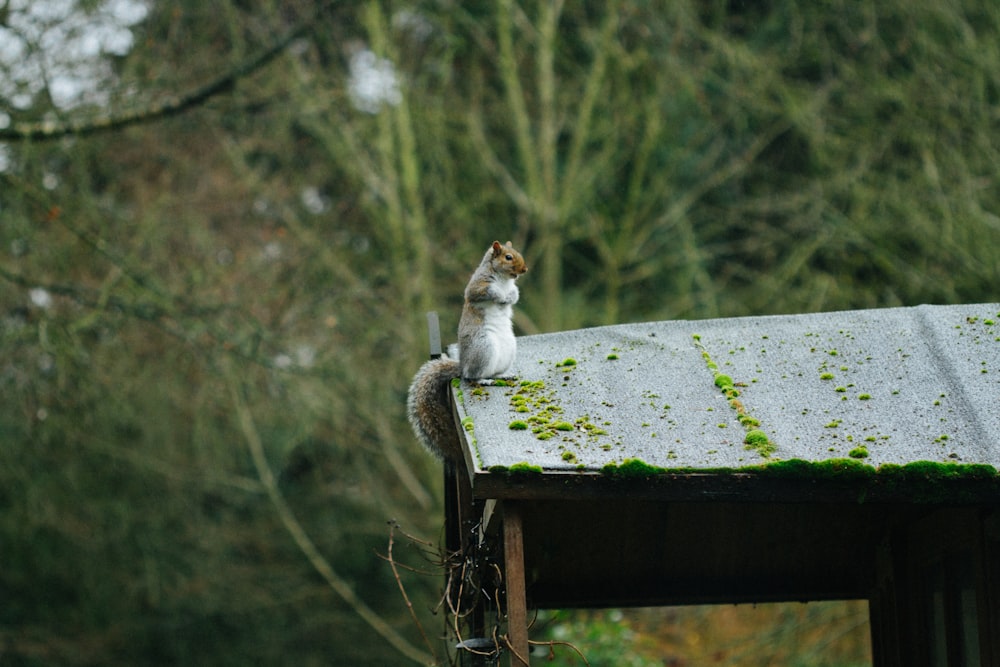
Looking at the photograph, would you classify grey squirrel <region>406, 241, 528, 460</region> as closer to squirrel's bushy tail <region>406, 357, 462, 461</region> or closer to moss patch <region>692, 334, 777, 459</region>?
squirrel's bushy tail <region>406, 357, 462, 461</region>

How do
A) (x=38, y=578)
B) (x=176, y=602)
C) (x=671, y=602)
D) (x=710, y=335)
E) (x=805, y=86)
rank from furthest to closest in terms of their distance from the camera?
1. (x=38, y=578)
2. (x=176, y=602)
3. (x=805, y=86)
4. (x=671, y=602)
5. (x=710, y=335)

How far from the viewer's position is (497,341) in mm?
4227

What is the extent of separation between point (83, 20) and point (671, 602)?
15.8 ft

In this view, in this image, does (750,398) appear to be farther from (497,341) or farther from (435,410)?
(435,410)

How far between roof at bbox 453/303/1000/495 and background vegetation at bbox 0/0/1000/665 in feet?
13.9

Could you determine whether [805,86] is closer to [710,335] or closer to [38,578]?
[710,335]

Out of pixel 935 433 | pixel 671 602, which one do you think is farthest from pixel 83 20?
pixel 935 433

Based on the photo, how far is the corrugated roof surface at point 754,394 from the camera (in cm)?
344

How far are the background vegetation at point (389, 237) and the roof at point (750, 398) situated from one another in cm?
425

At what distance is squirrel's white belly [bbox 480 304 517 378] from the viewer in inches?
165

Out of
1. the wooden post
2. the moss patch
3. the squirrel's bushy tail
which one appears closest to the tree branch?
the squirrel's bushy tail

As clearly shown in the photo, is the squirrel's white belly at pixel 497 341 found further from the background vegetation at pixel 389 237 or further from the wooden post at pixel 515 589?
the background vegetation at pixel 389 237

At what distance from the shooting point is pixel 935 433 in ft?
11.8

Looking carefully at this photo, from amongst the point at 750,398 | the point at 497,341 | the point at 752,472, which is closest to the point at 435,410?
the point at 497,341
